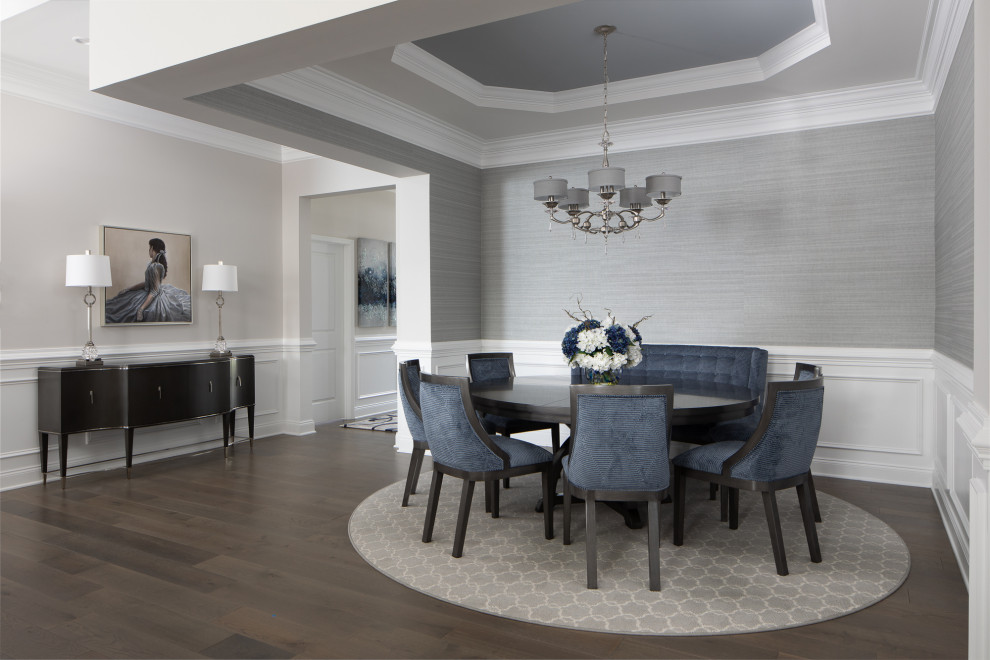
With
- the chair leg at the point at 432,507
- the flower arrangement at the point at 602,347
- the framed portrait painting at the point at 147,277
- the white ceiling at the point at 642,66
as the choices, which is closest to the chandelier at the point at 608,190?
the white ceiling at the point at 642,66

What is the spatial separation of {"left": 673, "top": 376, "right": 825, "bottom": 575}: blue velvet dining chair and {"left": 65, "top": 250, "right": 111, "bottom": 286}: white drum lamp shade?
13.8 ft

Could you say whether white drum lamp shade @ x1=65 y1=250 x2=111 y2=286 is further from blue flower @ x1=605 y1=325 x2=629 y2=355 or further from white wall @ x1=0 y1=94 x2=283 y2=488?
blue flower @ x1=605 y1=325 x2=629 y2=355

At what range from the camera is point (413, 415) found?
3.76 m

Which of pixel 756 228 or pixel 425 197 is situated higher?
pixel 425 197

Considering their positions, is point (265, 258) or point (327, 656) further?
point (265, 258)

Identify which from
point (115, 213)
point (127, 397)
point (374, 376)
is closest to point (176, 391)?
point (127, 397)

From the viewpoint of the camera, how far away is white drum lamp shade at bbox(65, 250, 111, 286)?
14.5 ft

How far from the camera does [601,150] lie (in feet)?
18.0

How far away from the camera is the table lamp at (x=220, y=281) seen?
5.39m

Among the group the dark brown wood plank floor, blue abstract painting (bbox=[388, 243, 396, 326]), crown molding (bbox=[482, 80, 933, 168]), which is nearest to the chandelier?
crown molding (bbox=[482, 80, 933, 168])

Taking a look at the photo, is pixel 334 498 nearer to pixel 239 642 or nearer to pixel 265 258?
pixel 239 642

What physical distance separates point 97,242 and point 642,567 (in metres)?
4.52

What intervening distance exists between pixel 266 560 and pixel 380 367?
475cm

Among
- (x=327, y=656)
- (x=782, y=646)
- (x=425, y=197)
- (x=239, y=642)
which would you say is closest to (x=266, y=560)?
(x=239, y=642)
